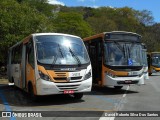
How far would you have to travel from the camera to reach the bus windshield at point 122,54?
17359 millimetres

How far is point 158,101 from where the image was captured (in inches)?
553

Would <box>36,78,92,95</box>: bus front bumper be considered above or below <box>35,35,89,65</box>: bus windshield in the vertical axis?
below

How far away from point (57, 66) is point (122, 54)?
17.1 feet

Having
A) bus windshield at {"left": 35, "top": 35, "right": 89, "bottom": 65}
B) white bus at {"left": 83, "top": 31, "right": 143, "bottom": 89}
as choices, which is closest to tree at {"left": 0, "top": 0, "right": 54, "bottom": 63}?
white bus at {"left": 83, "top": 31, "right": 143, "bottom": 89}

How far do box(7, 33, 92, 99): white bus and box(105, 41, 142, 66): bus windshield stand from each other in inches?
125

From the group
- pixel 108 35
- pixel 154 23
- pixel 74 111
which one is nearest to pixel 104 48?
pixel 108 35

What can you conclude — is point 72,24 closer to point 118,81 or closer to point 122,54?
point 122,54

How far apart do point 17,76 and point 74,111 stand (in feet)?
25.1

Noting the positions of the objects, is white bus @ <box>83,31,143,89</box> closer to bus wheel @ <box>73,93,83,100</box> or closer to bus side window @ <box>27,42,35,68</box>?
bus wheel @ <box>73,93,83,100</box>

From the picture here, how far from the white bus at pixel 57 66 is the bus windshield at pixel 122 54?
3.18 metres

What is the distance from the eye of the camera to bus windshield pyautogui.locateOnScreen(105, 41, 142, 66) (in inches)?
683

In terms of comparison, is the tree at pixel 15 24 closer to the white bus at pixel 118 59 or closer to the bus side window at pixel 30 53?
the white bus at pixel 118 59

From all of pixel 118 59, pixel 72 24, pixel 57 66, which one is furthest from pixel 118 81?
pixel 72 24

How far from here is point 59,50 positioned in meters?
13.8
